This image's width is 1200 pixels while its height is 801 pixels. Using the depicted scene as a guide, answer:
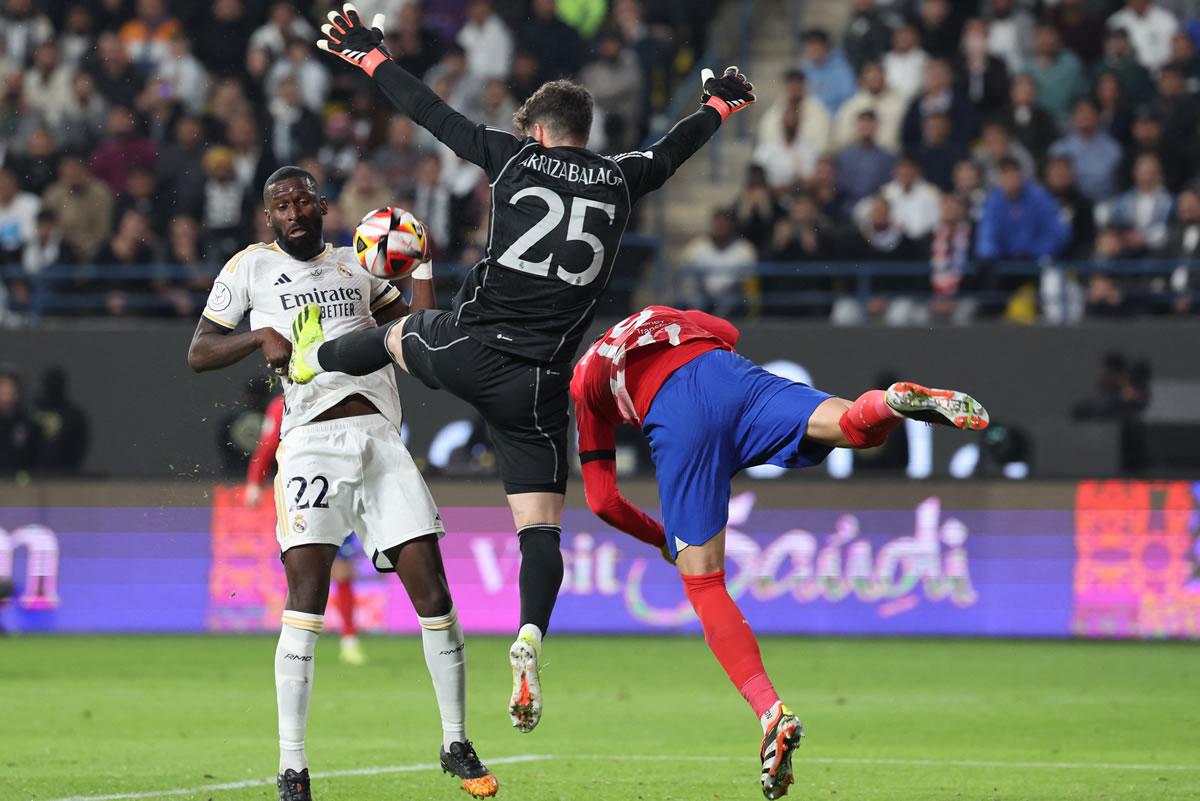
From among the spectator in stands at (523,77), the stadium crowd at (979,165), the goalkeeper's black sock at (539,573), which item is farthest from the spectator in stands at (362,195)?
the goalkeeper's black sock at (539,573)

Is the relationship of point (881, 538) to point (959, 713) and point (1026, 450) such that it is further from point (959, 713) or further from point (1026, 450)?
point (959, 713)

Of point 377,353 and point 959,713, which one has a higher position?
point 377,353

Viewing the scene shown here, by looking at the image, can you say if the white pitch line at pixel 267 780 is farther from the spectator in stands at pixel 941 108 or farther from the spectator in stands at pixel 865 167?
the spectator in stands at pixel 941 108

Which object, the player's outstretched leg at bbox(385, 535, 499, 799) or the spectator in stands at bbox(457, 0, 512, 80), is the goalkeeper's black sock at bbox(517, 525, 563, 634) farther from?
the spectator in stands at bbox(457, 0, 512, 80)

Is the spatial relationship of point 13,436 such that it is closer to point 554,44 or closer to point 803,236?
point 554,44

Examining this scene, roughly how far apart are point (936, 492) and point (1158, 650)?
2.24 meters

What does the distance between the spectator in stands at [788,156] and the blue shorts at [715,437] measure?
11.4m

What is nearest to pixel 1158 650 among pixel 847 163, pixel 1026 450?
pixel 1026 450

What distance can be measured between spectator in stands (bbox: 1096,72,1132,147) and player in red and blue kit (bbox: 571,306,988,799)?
1166 cm

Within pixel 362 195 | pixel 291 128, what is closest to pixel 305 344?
pixel 362 195

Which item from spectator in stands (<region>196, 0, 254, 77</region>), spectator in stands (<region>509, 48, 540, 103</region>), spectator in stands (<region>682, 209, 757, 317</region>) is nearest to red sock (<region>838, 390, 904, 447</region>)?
spectator in stands (<region>682, 209, 757, 317</region>)

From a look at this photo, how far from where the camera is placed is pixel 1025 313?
58.1 feet

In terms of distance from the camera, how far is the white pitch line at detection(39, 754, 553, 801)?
26.0 ft

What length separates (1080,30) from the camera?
19.3m
